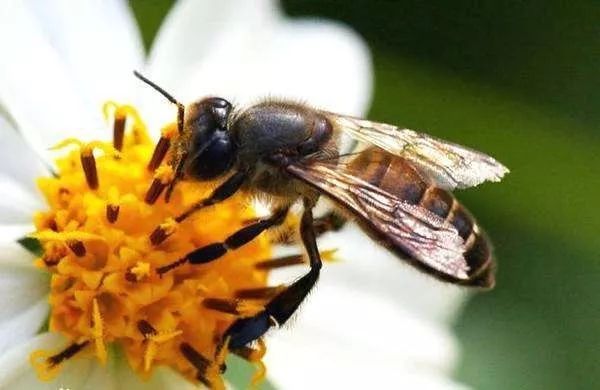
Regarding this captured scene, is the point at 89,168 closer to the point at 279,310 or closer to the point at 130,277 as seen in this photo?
the point at 130,277

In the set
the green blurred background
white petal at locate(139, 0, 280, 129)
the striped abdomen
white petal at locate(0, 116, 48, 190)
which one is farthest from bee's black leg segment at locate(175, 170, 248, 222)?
the green blurred background

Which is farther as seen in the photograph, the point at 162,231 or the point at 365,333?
the point at 365,333

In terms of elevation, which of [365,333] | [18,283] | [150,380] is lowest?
[365,333]

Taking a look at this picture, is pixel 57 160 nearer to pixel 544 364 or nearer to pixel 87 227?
pixel 87 227

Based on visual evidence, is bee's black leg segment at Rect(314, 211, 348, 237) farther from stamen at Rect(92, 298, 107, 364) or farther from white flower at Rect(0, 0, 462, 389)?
stamen at Rect(92, 298, 107, 364)

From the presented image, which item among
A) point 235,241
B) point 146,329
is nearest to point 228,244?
point 235,241

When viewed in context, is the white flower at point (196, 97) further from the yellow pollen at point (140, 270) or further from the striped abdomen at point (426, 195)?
the striped abdomen at point (426, 195)

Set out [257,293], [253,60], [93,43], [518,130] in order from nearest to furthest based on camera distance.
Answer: [257,293]
[93,43]
[253,60]
[518,130]

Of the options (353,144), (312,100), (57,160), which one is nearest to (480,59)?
(312,100)
